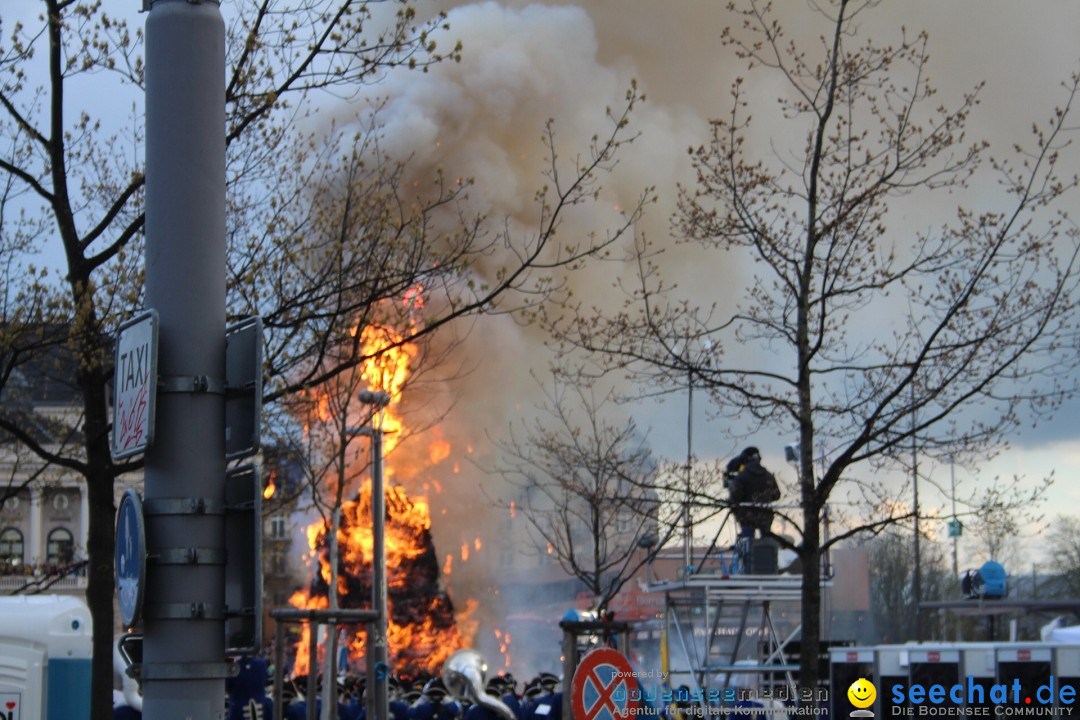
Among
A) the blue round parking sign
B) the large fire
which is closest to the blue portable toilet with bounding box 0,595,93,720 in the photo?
the blue round parking sign

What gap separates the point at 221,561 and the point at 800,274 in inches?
409

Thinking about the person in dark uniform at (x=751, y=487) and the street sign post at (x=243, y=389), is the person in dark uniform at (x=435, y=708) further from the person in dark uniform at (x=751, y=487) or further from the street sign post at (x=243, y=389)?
the street sign post at (x=243, y=389)

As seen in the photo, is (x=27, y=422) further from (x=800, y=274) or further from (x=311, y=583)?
(x=311, y=583)

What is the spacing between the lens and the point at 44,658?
39.5 feet

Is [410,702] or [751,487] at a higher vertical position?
[751,487]

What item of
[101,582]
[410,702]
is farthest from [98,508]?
[410,702]

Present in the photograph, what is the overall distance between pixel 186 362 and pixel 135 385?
0.21m

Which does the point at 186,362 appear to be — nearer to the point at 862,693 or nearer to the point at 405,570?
the point at 862,693

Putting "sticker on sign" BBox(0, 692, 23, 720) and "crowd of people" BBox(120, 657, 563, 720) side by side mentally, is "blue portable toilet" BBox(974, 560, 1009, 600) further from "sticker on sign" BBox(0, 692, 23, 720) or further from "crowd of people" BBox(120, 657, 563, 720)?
"sticker on sign" BBox(0, 692, 23, 720)

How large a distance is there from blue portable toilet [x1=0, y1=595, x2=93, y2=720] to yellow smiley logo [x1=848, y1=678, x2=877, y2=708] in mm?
11247

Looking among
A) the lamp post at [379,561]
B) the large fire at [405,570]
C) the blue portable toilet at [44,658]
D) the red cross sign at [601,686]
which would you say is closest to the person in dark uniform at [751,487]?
the red cross sign at [601,686]

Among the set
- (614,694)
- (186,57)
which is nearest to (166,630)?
(186,57)

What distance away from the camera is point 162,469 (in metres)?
4.90

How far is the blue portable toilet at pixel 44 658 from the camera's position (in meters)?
11.8
